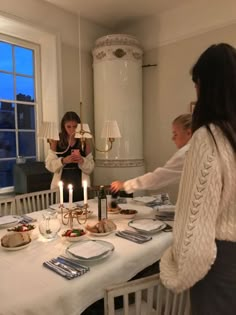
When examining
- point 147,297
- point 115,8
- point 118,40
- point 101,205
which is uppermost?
point 115,8

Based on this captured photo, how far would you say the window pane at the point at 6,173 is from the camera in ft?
10.4

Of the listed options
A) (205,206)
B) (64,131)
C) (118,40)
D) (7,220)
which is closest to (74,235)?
(7,220)

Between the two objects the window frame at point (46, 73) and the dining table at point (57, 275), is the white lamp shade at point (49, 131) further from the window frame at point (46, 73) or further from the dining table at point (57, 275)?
the window frame at point (46, 73)

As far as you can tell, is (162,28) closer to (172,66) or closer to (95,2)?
(172,66)

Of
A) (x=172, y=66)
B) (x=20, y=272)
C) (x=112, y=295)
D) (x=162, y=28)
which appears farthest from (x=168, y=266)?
(x=162, y=28)

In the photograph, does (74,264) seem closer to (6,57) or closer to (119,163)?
(119,163)

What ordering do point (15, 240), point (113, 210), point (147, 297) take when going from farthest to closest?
point (113, 210)
point (15, 240)
point (147, 297)

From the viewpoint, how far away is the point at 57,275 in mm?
1141

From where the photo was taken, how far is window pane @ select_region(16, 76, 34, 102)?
3.29m

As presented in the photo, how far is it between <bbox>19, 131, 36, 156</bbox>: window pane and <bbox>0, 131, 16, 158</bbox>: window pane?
89mm

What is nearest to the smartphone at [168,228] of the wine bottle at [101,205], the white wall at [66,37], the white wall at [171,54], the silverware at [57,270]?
the wine bottle at [101,205]

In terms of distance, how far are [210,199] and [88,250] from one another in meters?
0.72

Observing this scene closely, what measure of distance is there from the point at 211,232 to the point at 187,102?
9.15ft

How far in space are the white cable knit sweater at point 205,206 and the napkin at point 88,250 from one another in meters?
0.51
